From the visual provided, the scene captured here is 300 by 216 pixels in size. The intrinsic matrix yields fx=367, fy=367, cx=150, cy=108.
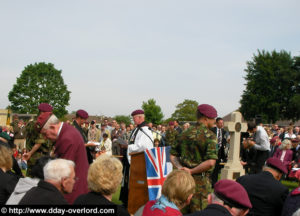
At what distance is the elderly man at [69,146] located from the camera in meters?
3.95

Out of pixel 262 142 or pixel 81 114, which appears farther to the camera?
pixel 262 142

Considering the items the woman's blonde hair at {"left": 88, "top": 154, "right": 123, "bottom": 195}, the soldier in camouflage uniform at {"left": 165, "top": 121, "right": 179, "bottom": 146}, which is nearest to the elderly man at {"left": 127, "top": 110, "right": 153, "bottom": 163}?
the woman's blonde hair at {"left": 88, "top": 154, "right": 123, "bottom": 195}

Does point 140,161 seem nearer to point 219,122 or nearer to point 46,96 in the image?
point 219,122

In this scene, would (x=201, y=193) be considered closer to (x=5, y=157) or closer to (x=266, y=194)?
(x=266, y=194)

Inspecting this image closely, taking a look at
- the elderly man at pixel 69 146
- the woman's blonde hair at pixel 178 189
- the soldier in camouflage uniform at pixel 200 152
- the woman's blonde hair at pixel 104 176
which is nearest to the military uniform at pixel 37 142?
the elderly man at pixel 69 146

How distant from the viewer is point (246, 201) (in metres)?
2.77

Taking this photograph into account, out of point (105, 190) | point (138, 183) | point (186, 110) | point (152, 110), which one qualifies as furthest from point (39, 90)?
point (105, 190)

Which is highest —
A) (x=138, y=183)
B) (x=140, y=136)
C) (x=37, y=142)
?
(x=140, y=136)

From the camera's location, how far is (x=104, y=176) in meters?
3.09

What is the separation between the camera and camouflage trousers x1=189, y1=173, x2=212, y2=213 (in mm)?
4105

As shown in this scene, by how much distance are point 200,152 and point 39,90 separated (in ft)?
209

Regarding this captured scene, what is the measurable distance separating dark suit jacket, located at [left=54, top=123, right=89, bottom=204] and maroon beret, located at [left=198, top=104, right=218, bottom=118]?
147cm

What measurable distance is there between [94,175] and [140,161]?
2.97 m

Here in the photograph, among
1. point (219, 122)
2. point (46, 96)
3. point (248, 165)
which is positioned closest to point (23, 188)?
point (219, 122)
